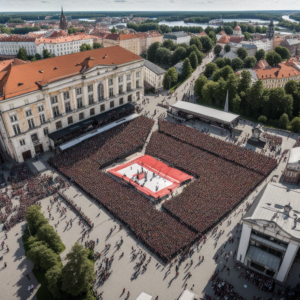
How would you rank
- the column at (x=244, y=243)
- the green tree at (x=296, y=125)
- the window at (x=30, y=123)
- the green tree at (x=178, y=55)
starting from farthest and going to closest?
the green tree at (x=178, y=55) → the green tree at (x=296, y=125) → the window at (x=30, y=123) → the column at (x=244, y=243)

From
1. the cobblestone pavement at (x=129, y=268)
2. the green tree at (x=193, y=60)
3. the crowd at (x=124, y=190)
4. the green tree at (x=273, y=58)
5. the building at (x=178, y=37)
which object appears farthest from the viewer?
the building at (x=178, y=37)

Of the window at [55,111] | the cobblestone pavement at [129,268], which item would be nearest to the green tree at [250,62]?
the window at [55,111]

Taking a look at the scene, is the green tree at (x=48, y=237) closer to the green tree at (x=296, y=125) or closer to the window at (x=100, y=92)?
the window at (x=100, y=92)

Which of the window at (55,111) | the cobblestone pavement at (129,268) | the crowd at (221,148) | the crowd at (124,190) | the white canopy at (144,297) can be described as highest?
the window at (55,111)

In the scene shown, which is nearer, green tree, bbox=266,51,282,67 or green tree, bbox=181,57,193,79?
green tree, bbox=181,57,193,79

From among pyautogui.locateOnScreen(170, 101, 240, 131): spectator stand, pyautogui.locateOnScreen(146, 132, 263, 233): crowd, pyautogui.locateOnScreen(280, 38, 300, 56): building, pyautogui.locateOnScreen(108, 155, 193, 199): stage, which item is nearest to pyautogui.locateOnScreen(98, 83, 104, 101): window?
pyautogui.locateOnScreen(146, 132, 263, 233): crowd

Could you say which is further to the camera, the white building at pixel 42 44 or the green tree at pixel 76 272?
the white building at pixel 42 44

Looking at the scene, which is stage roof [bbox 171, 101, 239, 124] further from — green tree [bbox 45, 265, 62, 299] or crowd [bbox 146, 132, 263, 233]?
green tree [bbox 45, 265, 62, 299]

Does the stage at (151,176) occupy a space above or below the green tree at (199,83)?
below
